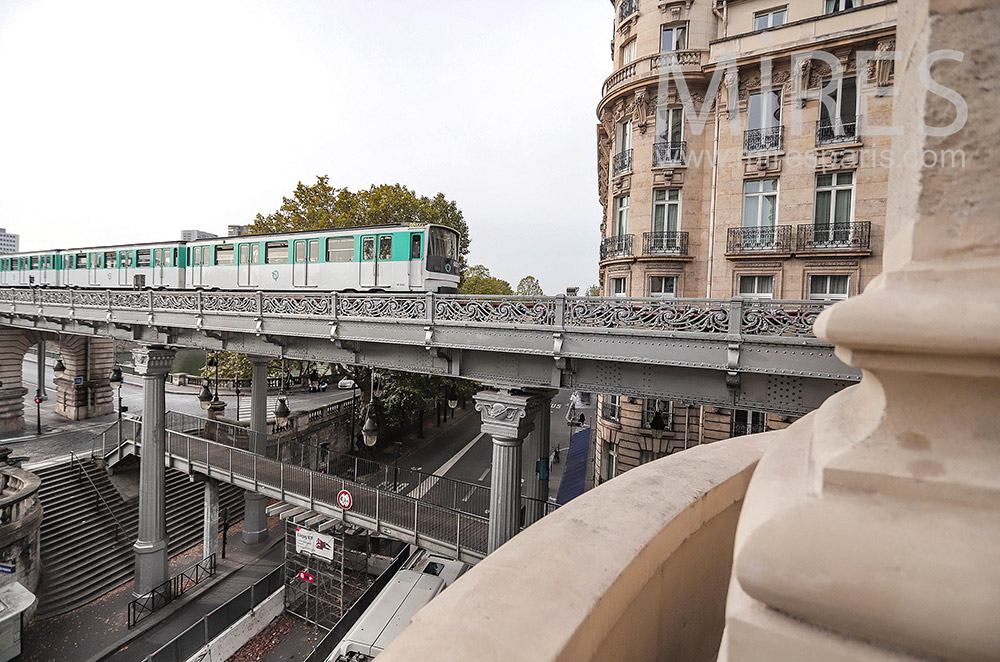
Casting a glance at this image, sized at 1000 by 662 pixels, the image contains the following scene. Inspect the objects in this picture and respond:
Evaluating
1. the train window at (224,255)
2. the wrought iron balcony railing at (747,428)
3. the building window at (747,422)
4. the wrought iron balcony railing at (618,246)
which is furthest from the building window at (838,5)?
the train window at (224,255)

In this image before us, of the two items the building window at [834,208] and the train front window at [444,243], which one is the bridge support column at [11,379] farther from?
the building window at [834,208]

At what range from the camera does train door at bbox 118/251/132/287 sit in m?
21.2

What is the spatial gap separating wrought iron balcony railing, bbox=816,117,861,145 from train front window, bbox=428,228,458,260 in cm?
1097

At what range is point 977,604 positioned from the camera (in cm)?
81

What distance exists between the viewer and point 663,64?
1541 centimetres

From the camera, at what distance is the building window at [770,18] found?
Answer: 48.5ft

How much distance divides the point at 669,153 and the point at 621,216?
2.50 metres

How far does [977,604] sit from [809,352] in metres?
6.96

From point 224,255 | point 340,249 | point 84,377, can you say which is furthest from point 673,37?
point 84,377

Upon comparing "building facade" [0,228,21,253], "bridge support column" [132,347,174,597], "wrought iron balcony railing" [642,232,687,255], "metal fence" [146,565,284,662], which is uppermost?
"building facade" [0,228,21,253]

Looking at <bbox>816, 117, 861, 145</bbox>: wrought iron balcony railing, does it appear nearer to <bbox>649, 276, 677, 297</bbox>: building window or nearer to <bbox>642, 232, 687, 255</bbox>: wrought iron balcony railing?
<bbox>642, 232, 687, 255</bbox>: wrought iron balcony railing

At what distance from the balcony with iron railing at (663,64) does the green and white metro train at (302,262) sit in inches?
312

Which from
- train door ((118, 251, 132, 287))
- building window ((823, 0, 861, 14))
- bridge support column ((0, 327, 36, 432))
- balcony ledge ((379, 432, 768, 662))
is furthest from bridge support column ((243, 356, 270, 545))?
building window ((823, 0, 861, 14))

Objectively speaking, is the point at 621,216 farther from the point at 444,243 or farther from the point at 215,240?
the point at 215,240
